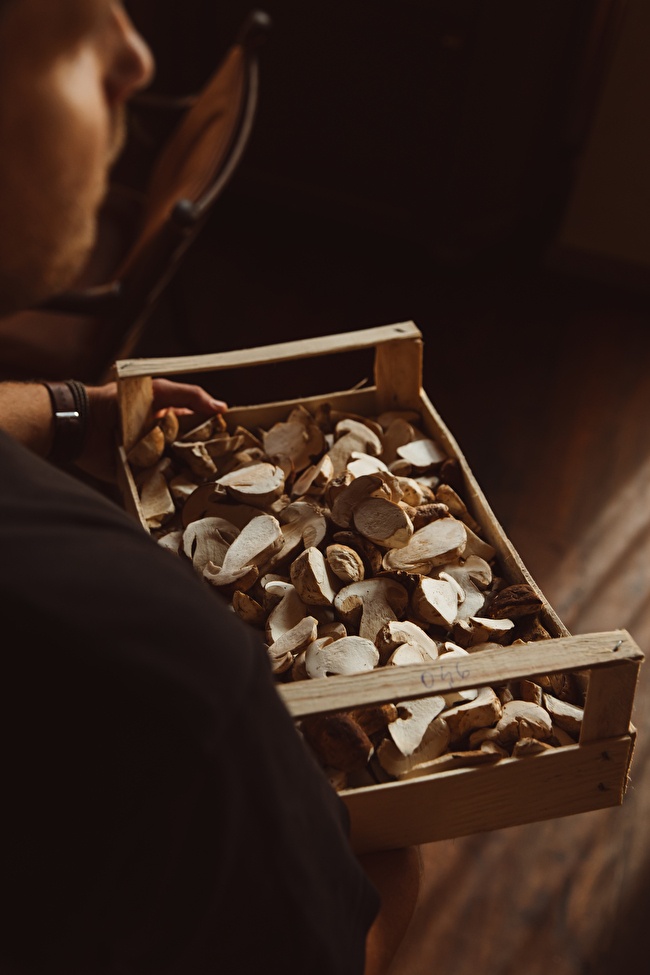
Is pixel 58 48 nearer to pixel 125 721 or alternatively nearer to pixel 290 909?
pixel 125 721

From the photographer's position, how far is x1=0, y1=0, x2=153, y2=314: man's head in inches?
20.4

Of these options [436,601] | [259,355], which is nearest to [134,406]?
[259,355]

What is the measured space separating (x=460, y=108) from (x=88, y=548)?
2.38 metres

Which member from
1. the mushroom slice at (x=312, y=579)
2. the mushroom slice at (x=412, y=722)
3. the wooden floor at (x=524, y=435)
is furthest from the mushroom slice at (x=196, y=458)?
the wooden floor at (x=524, y=435)

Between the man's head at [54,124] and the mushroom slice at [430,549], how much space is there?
55 centimetres

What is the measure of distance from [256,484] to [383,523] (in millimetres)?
177

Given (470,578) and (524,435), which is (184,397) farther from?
(524,435)

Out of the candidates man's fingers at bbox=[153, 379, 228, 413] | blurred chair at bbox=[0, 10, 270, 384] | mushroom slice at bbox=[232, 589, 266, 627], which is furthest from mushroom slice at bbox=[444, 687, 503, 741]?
blurred chair at bbox=[0, 10, 270, 384]

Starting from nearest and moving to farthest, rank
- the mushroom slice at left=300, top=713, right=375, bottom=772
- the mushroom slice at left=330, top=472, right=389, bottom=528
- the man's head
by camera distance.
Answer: the man's head < the mushroom slice at left=300, top=713, right=375, bottom=772 < the mushroom slice at left=330, top=472, right=389, bottom=528

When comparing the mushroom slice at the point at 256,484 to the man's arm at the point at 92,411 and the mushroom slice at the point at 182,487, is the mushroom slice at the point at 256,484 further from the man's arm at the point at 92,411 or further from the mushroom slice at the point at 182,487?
the man's arm at the point at 92,411

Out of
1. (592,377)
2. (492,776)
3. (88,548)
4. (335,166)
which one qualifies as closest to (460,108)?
(335,166)

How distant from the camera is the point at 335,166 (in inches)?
113

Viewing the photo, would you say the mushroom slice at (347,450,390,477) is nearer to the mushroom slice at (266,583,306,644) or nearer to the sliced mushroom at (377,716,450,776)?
the mushroom slice at (266,583,306,644)

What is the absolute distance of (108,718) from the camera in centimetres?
55
